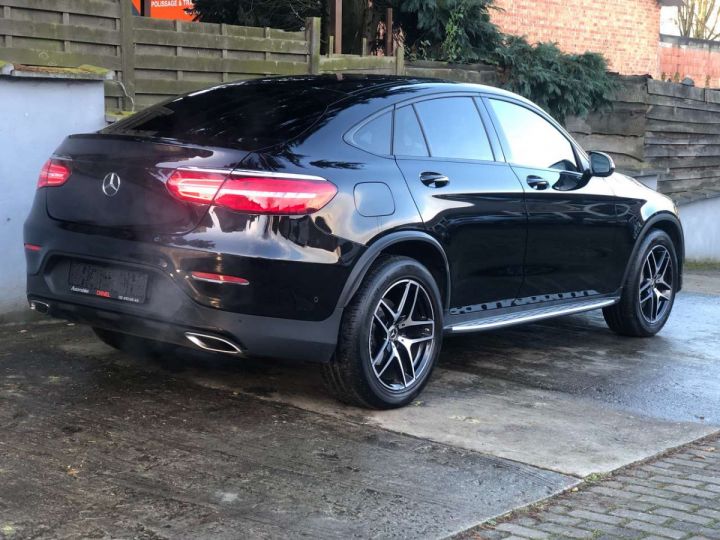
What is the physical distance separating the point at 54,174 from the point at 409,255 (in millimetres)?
1823

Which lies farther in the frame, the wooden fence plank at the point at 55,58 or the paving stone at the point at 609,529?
the wooden fence plank at the point at 55,58

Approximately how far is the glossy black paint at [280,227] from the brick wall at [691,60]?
23.3m

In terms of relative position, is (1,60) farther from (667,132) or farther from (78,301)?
(667,132)

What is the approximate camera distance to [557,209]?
6.60m

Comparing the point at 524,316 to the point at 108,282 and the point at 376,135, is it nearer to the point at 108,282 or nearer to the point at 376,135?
the point at 376,135

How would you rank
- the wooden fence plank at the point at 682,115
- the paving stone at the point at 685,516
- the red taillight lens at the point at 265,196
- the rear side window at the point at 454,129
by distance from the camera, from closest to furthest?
1. the paving stone at the point at 685,516
2. the red taillight lens at the point at 265,196
3. the rear side window at the point at 454,129
4. the wooden fence plank at the point at 682,115

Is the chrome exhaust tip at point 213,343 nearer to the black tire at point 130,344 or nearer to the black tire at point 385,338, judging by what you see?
the black tire at point 385,338

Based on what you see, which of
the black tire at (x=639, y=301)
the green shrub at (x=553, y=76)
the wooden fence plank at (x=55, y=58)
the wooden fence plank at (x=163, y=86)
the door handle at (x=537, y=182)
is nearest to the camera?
the door handle at (x=537, y=182)

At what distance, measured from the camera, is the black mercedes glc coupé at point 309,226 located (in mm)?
4809

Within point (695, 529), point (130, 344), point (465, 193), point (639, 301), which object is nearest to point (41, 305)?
point (130, 344)

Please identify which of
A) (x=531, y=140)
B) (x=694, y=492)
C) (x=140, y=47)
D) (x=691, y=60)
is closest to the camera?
(x=694, y=492)

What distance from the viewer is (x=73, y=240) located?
16.8ft

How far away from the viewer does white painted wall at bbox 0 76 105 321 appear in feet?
22.4

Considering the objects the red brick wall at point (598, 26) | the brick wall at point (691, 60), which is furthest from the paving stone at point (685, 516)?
the brick wall at point (691, 60)
